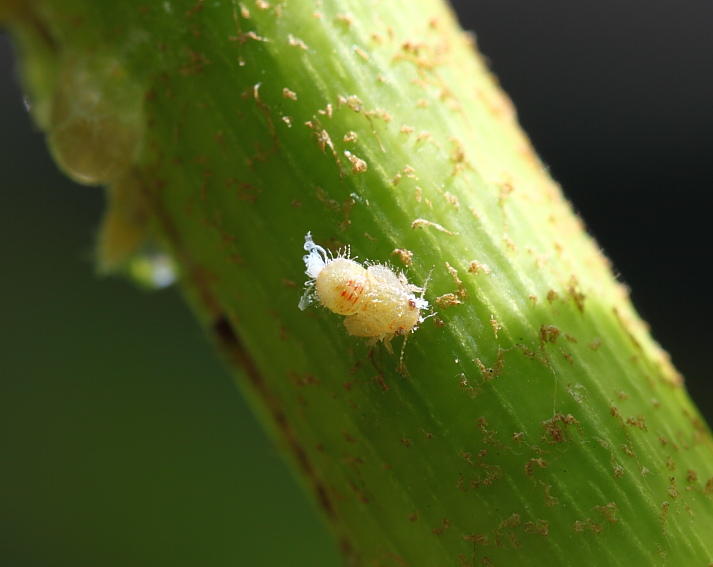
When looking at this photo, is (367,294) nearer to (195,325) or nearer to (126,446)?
→ (126,446)

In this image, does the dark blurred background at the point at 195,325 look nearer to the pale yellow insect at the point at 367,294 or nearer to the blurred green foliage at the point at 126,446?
the blurred green foliage at the point at 126,446

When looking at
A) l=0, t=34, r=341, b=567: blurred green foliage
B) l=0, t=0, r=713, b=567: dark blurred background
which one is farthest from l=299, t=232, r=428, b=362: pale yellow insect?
l=0, t=34, r=341, b=567: blurred green foliage

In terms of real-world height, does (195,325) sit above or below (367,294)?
above

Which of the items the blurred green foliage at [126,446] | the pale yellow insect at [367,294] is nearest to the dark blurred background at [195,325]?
the blurred green foliage at [126,446]

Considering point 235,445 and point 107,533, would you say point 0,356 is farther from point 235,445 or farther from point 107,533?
point 235,445

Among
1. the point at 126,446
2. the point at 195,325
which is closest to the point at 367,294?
the point at 126,446

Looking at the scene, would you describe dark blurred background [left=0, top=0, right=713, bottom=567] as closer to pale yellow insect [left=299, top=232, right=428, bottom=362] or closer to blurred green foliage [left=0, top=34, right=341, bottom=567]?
blurred green foliage [left=0, top=34, right=341, bottom=567]

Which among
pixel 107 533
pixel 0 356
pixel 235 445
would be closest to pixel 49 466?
pixel 107 533
